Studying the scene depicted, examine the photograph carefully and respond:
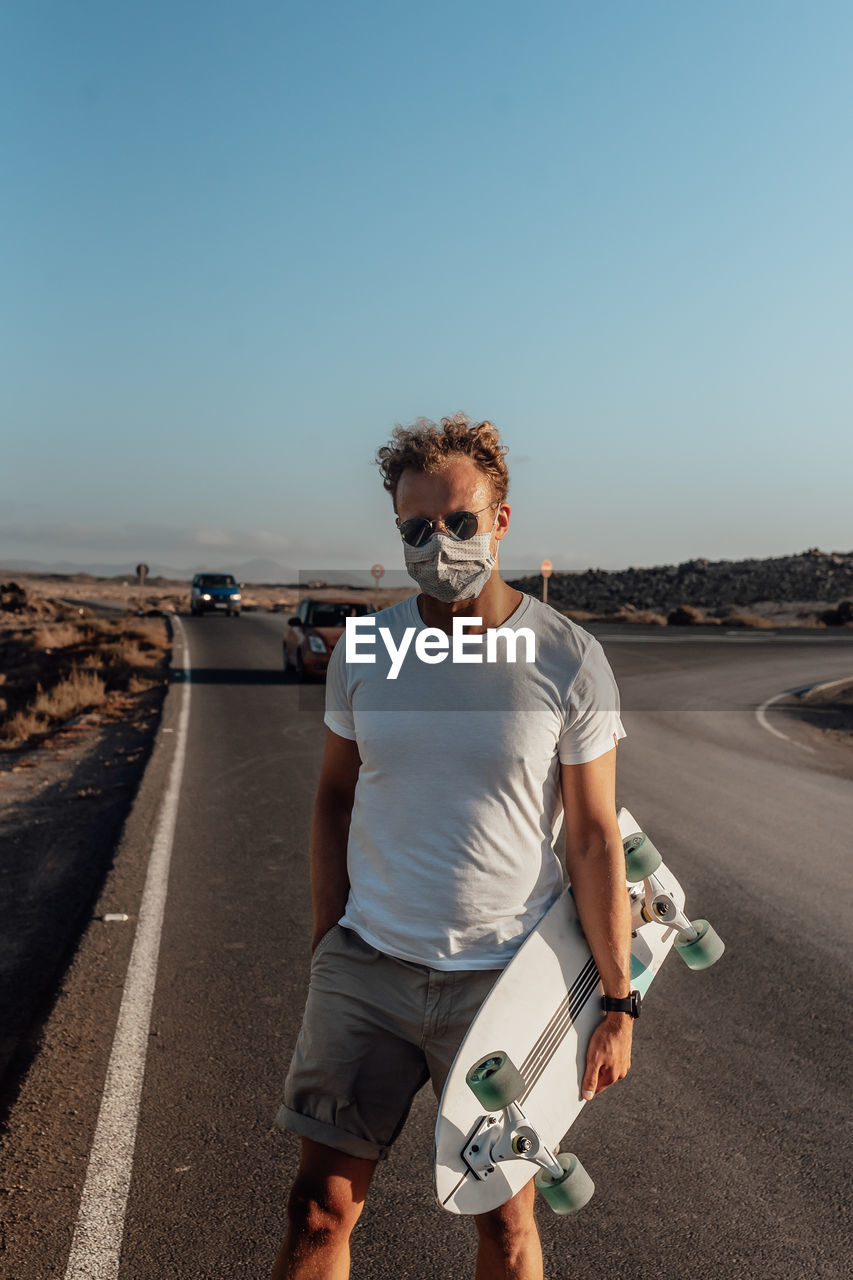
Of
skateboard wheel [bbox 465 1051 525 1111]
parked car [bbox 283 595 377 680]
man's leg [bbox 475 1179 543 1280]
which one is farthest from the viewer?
parked car [bbox 283 595 377 680]

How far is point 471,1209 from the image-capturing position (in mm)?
2141

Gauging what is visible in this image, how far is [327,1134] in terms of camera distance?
2242mm

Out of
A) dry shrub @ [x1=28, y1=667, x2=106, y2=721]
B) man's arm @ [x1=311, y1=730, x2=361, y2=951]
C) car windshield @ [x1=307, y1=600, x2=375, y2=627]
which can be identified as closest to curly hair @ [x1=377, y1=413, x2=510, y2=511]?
man's arm @ [x1=311, y1=730, x2=361, y2=951]

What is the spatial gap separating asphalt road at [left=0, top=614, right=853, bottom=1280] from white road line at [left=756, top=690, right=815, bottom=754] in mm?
5418

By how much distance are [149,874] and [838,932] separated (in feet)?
14.0

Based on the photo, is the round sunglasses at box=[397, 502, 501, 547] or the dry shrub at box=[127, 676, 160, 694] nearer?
the round sunglasses at box=[397, 502, 501, 547]

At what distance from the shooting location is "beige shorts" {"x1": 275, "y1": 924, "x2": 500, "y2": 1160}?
7.46ft

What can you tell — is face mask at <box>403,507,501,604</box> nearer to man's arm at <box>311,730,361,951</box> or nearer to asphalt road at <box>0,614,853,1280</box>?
man's arm at <box>311,730,361,951</box>

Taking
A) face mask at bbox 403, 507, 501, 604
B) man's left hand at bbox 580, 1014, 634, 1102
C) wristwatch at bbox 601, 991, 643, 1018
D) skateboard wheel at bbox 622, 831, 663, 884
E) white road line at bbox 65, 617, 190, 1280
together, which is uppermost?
face mask at bbox 403, 507, 501, 604

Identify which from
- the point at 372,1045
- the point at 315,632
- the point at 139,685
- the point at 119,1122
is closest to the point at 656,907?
the point at 372,1045

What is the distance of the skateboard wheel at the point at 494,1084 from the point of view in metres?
2.12

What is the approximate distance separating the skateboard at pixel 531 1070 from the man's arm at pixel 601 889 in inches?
1.6

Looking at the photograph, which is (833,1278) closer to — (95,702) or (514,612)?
(514,612)

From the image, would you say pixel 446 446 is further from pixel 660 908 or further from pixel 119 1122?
pixel 119 1122
